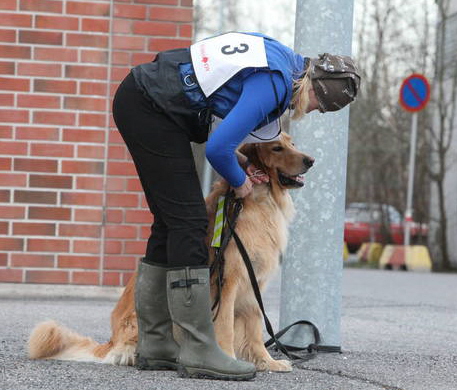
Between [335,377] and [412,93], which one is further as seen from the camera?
[412,93]

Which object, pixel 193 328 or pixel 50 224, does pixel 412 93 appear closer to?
pixel 50 224

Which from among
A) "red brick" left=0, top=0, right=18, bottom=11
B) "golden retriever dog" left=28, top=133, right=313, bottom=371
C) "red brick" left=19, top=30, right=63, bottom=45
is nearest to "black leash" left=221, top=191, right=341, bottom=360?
"golden retriever dog" left=28, top=133, right=313, bottom=371

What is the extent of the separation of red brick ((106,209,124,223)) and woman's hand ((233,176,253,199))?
3005 mm

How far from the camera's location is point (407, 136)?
23.6 metres

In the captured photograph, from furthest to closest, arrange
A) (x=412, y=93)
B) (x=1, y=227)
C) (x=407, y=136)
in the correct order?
1. (x=407, y=136)
2. (x=412, y=93)
3. (x=1, y=227)

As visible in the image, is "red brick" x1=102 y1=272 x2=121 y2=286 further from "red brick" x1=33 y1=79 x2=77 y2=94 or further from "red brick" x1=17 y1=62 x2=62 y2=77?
"red brick" x1=17 y1=62 x2=62 y2=77

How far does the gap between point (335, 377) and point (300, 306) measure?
99 centimetres

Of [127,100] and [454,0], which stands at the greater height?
[454,0]

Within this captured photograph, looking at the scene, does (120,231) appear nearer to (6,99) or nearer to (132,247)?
(132,247)

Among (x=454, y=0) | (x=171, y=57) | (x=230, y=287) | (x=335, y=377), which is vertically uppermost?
(x=454, y=0)

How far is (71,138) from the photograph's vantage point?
7062mm

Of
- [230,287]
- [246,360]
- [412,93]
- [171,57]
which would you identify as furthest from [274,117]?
[412,93]

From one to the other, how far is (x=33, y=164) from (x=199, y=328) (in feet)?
11.0

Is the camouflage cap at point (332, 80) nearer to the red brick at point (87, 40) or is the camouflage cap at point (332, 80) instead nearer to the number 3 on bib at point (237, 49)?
the number 3 on bib at point (237, 49)
